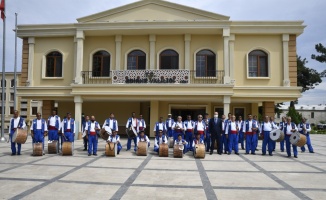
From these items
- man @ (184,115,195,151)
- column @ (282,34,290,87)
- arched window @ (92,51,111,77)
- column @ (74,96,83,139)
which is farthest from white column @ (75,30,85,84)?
column @ (282,34,290,87)

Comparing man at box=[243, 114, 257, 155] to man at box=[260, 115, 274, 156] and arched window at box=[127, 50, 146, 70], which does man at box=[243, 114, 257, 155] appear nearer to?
man at box=[260, 115, 274, 156]

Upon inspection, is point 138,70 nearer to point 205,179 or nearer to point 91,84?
point 91,84

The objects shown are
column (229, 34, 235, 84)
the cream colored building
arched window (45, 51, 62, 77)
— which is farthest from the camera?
arched window (45, 51, 62, 77)

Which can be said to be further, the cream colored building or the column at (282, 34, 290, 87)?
the column at (282, 34, 290, 87)

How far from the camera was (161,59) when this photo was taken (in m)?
20.9

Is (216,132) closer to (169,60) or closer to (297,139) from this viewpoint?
(297,139)

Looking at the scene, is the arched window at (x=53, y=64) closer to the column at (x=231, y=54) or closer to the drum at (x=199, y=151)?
the column at (x=231, y=54)

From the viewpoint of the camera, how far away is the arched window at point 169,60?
68.4 ft

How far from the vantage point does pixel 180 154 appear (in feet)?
40.0

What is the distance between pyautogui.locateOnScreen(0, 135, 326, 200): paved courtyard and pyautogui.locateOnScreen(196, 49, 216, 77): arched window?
9510mm

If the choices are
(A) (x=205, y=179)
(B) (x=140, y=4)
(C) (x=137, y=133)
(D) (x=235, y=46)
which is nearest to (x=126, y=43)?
(B) (x=140, y=4)

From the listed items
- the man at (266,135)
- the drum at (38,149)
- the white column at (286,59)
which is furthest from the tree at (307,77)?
the drum at (38,149)

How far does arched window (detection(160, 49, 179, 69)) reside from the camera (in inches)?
821

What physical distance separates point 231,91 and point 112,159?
9553 millimetres
